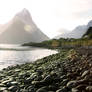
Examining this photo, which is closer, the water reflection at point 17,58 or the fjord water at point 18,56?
the water reflection at point 17,58

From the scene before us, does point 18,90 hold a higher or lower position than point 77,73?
lower

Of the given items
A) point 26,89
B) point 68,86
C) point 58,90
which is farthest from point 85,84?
point 26,89

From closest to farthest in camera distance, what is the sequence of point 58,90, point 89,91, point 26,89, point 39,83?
point 89,91, point 58,90, point 26,89, point 39,83

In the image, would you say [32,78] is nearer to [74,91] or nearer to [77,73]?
[77,73]

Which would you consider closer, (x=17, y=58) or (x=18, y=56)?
(x=17, y=58)

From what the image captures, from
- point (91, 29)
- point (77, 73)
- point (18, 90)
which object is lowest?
point (18, 90)

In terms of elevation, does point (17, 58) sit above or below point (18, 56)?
below

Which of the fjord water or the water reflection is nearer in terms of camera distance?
Result: the water reflection

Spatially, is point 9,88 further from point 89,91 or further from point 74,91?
point 89,91

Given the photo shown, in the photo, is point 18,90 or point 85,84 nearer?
point 85,84

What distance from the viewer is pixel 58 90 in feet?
32.3

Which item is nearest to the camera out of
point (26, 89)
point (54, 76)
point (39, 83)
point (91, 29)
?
point (26, 89)

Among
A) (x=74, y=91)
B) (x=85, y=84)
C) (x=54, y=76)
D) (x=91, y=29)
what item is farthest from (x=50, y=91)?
(x=91, y=29)

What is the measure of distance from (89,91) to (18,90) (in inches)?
168
